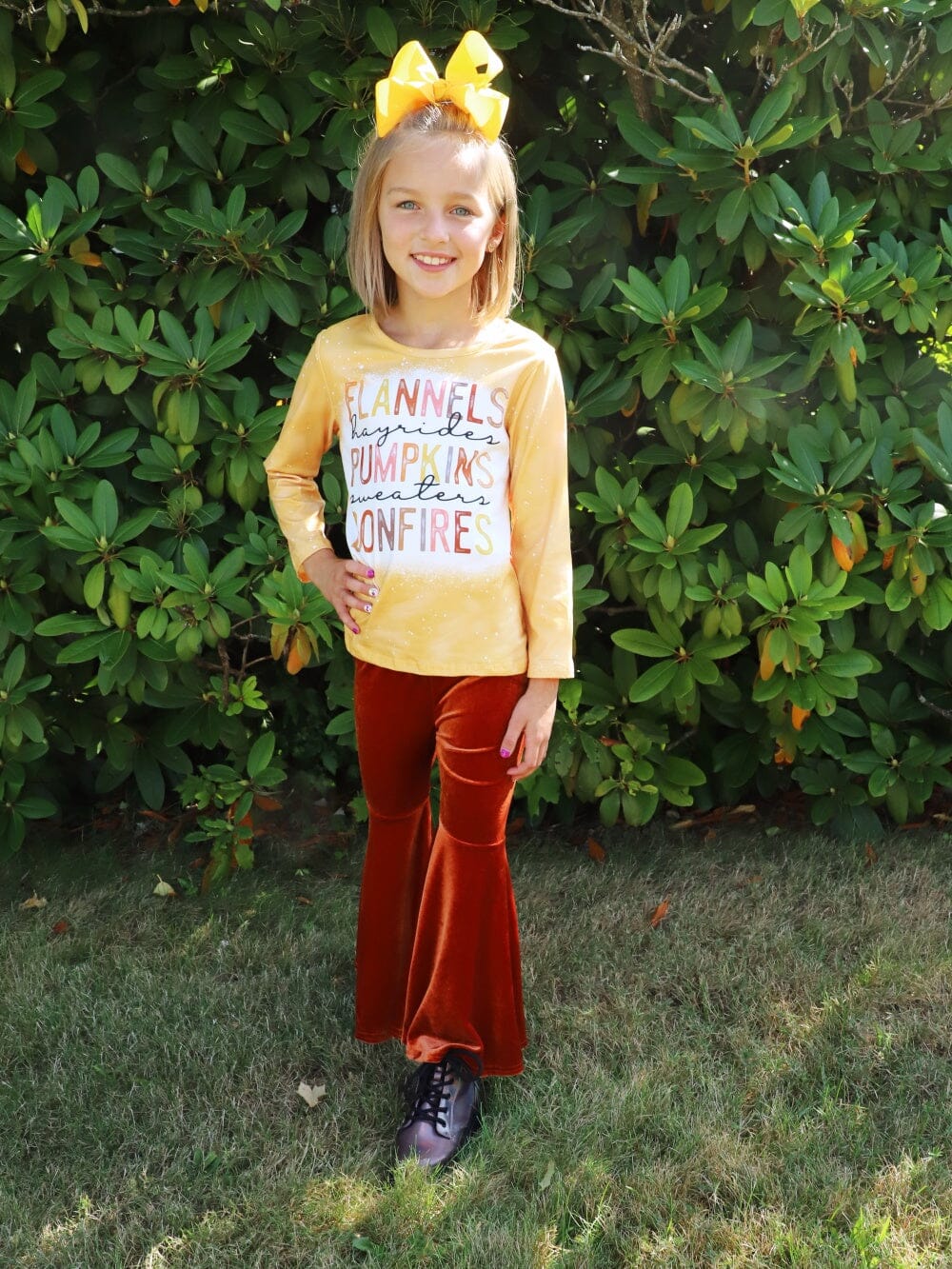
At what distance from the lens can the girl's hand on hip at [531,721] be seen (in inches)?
86.2

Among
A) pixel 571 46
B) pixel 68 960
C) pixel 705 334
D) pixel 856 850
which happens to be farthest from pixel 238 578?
pixel 856 850

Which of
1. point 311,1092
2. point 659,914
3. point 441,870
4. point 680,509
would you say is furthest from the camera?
point 659,914

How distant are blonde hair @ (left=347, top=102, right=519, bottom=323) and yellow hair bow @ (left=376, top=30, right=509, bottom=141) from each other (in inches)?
0.6

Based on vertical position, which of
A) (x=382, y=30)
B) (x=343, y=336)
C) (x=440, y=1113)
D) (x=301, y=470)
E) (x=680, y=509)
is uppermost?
(x=382, y=30)

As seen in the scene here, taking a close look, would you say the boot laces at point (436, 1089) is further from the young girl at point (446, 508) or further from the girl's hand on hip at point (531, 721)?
the girl's hand on hip at point (531, 721)

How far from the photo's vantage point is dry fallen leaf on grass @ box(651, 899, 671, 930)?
3.23 meters

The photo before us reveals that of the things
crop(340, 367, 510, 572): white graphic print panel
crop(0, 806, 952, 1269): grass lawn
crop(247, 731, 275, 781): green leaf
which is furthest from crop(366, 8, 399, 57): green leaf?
crop(0, 806, 952, 1269): grass lawn

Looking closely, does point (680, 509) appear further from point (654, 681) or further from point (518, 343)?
point (518, 343)

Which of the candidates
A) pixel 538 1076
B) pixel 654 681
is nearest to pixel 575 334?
pixel 654 681

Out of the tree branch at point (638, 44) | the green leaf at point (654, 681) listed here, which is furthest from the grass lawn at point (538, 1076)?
the tree branch at point (638, 44)

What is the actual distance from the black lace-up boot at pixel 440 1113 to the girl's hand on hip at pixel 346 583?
88 centimetres

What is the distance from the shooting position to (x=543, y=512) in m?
2.15

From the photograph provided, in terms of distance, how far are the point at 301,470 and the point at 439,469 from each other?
1.39 ft

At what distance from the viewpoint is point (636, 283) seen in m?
2.91
